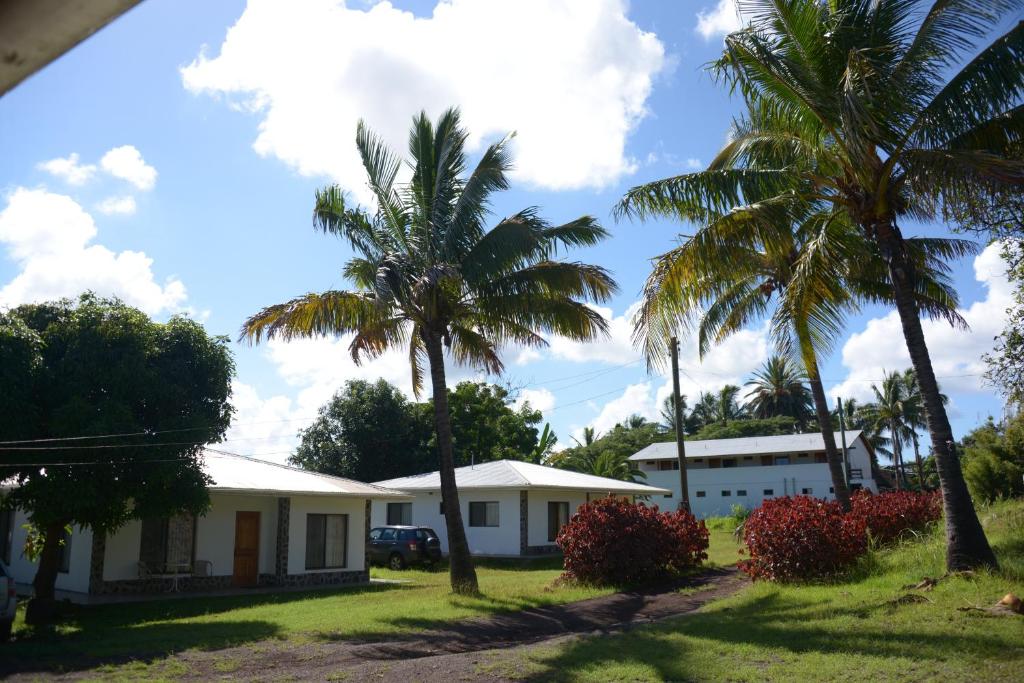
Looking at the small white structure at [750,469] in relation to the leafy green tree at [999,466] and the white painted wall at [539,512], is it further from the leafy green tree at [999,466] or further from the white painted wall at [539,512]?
the leafy green tree at [999,466]

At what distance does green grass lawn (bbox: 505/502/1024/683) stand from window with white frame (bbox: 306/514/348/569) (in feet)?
40.4

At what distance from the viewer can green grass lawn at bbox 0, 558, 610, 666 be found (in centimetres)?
1249

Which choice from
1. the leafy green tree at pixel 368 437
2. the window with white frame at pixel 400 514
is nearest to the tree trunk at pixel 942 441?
the window with white frame at pixel 400 514

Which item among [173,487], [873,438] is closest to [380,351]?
[173,487]

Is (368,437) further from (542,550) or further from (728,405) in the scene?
(728,405)

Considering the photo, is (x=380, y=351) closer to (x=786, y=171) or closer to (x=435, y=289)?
(x=435, y=289)

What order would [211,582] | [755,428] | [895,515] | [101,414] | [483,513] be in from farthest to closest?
[755,428]
[483,513]
[211,582]
[895,515]
[101,414]

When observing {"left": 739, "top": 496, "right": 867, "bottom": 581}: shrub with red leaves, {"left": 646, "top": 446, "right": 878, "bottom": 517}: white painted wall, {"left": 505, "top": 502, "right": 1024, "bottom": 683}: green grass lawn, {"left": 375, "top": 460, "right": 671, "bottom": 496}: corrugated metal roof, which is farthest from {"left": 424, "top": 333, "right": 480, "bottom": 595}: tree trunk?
{"left": 646, "top": 446, "right": 878, "bottom": 517}: white painted wall

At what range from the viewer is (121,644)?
41.4 feet

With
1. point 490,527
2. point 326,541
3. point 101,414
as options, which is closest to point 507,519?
point 490,527

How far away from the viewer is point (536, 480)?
2886 cm

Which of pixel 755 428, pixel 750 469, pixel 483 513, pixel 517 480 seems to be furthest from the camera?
pixel 755 428

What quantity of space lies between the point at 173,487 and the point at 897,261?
1357cm

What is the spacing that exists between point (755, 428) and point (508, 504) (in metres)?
40.4
